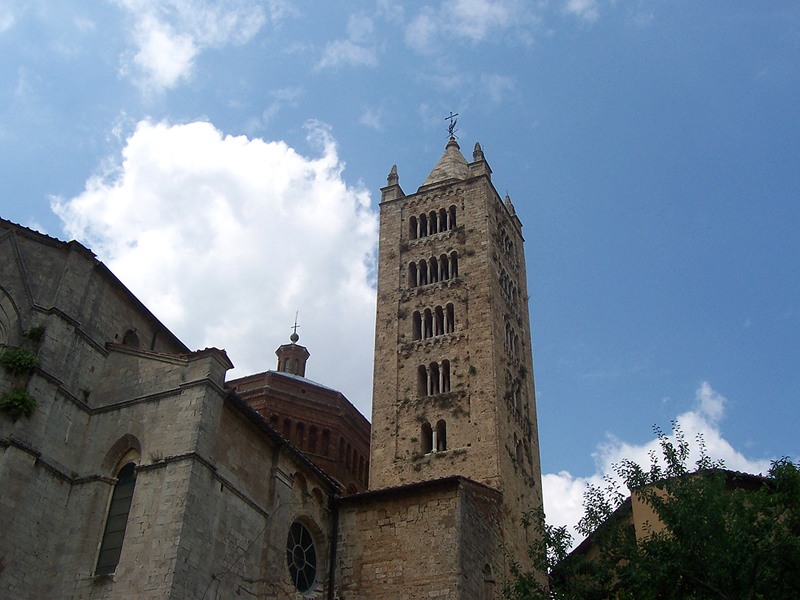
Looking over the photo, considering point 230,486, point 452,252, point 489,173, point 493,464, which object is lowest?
point 230,486

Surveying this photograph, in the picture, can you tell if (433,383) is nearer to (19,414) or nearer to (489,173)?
(489,173)

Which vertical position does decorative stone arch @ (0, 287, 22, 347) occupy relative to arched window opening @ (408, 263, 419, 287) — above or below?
below

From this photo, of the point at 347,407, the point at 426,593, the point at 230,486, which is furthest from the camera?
the point at 347,407

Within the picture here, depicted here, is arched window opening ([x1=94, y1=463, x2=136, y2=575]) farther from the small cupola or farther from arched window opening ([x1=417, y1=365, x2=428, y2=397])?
the small cupola

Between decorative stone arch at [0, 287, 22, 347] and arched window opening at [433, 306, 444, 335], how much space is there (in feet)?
55.1

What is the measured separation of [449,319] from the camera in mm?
32750

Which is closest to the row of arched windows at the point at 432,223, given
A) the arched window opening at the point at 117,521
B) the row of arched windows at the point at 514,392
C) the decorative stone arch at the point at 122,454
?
the row of arched windows at the point at 514,392

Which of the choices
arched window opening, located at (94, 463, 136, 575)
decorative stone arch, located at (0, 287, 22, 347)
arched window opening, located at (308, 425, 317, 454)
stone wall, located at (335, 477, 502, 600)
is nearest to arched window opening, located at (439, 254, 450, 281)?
arched window opening, located at (308, 425, 317, 454)

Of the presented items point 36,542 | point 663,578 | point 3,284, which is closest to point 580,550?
point 663,578

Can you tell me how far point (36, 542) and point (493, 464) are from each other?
49.2 ft

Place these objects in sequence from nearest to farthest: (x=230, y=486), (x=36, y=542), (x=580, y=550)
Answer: (x=36, y=542) → (x=230, y=486) → (x=580, y=550)

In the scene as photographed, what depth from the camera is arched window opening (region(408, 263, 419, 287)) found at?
1358 inches

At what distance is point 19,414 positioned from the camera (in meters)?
17.3

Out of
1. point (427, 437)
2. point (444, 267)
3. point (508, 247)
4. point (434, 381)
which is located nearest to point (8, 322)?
point (427, 437)
